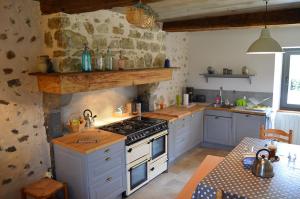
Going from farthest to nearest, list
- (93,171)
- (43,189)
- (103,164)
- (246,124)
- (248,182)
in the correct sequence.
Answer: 1. (246,124)
2. (103,164)
3. (93,171)
4. (43,189)
5. (248,182)

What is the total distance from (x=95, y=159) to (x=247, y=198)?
1.61 m

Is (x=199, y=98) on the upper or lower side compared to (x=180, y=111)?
upper

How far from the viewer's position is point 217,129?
5.05 m

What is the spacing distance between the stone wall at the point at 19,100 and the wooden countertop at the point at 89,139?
31 centimetres

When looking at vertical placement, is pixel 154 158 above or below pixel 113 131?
below

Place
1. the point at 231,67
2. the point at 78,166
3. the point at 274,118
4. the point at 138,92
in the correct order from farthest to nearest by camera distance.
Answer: the point at 231,67 < the point at 274,118 < the point at 138,92 < the point at 78,166

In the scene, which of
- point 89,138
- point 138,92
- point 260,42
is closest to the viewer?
point 260,42

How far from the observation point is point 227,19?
402 cm

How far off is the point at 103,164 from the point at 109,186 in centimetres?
32

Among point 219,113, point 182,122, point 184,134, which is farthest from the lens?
point 219,113

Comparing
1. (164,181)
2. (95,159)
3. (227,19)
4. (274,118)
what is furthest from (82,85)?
(274,118)

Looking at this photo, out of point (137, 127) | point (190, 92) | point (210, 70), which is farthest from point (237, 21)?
point (137, 127)

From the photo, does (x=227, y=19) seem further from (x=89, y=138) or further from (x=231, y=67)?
(x=89, y=138)

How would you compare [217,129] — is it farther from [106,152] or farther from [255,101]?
[106,152]
